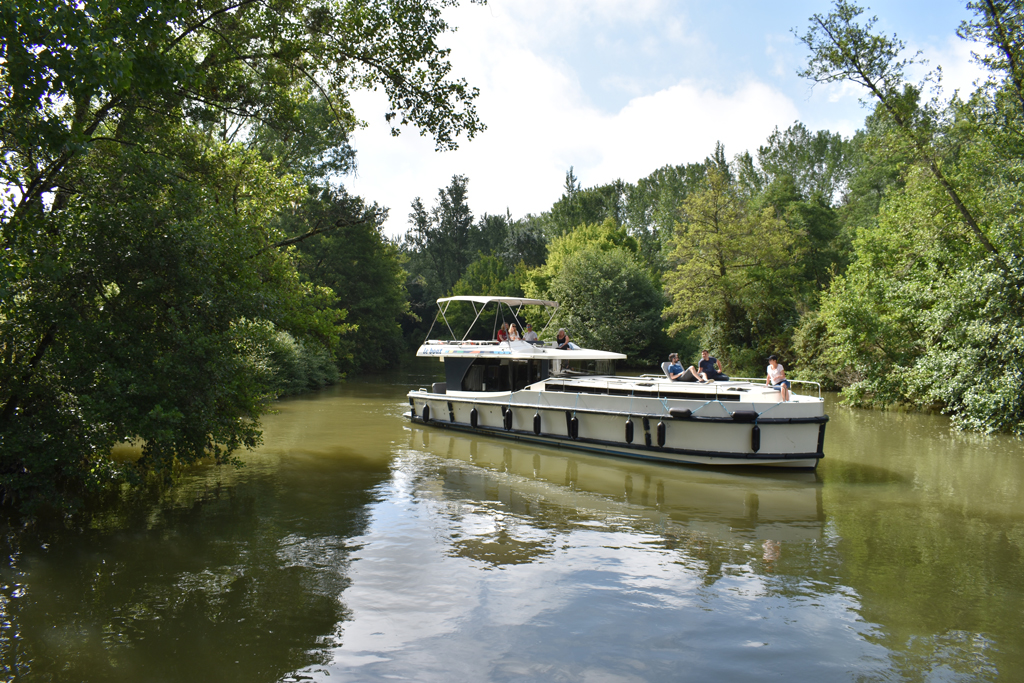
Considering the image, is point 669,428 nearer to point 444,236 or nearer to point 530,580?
point 530,580

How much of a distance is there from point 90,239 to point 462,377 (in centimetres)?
1118

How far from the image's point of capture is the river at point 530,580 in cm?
583

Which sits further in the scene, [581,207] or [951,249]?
[581,207]

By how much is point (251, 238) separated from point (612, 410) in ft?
26.7

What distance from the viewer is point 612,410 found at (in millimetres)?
14945

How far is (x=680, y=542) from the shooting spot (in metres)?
9.17

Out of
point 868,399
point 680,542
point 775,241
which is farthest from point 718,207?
point 680,542

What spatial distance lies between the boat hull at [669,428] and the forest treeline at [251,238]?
5.22 meters

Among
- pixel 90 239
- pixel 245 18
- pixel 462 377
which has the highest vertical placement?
pixel 245 18

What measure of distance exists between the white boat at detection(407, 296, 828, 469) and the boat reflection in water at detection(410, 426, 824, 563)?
419 millimetres

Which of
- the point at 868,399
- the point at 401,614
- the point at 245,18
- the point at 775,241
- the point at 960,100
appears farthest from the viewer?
the point at 775,241

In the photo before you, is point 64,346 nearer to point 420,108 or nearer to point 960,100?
point 420,108

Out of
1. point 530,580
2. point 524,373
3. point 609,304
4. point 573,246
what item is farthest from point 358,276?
point 530,580

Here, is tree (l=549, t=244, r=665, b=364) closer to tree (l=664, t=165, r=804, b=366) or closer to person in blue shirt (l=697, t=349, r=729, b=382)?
tree (l=664, t=165, r=804, b=366)
